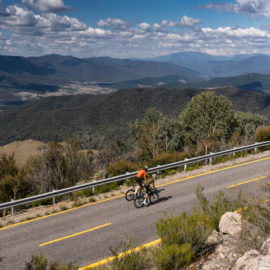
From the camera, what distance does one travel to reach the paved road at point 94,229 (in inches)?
341

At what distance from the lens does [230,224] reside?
304 inches

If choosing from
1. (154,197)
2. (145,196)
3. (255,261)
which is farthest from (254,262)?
(154,197)

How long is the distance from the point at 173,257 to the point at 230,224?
2.52m

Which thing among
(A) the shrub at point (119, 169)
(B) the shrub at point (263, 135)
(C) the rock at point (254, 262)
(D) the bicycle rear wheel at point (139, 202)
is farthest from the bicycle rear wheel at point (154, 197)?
(B) the shrub at point (263, 135)

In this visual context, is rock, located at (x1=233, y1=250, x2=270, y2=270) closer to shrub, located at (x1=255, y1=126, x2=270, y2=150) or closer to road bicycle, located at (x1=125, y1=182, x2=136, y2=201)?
road bicycle, located at (x1=125, y1=182, x2=136, y2=201)

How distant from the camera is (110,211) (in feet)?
38.8

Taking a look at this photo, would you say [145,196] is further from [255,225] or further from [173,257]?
[173,257]

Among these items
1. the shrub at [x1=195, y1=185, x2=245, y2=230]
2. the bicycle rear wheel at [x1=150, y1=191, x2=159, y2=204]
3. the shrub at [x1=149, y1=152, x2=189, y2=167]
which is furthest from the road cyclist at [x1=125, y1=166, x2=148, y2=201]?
the shrub at [x1=149, y1=152, x2=189, y2=167]

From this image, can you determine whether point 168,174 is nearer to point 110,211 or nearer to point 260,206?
point 110,211

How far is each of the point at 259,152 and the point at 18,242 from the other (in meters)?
16.7

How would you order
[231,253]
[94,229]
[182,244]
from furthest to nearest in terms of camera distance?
[94,229] → [231,253] → [182,244]

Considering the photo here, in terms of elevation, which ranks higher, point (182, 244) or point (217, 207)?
point (182, 244)

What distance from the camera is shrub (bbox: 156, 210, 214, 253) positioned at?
645cm

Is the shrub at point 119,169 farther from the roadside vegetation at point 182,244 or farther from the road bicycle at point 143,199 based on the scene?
the roadside vegetation at point 182,244
